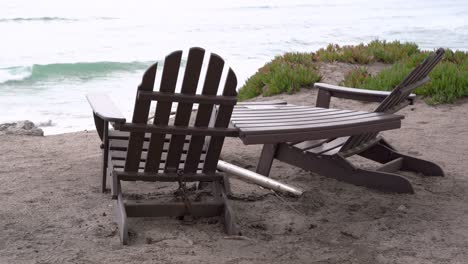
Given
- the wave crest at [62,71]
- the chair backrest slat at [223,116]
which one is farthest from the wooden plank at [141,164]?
the wave crest at [62,71]

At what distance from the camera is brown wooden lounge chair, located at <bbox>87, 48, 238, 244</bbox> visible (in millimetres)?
3889

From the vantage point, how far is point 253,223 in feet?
14.5

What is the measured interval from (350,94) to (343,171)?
90 centimetres

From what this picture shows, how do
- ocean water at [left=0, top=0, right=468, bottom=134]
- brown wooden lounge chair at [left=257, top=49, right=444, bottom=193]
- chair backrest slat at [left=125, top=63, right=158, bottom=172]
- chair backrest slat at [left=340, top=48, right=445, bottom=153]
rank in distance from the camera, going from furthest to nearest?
ocean water at [left=0, top=0, right=468, bottom=134]
brown wooden lounge chair at [left=257, top=49, right=444, bottom=193]
chair backrest slat at [left=340, top=48, right=445, bottom=153]
chair backrest slat at [left=125, top=63, right=158, bottom=172]

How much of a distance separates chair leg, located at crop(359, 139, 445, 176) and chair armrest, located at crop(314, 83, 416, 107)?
0.44 metres

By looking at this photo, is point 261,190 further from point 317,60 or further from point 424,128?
point 317,60

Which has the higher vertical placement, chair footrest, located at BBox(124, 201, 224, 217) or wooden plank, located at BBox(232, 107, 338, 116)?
wooden plank, located at BBox(232, 107, 338, 116)

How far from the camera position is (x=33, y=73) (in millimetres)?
18719

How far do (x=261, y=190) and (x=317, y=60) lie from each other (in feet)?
20.8

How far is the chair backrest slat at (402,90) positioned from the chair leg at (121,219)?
192 cm

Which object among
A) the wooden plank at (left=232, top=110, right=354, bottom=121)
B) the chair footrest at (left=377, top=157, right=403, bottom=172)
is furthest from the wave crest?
the wooden plank at (left=232, top=110, right=354, bottom=121)

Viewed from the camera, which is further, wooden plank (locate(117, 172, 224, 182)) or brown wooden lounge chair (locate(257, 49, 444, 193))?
brown wooden lounge chair (locate(257, 49, 444, 193))

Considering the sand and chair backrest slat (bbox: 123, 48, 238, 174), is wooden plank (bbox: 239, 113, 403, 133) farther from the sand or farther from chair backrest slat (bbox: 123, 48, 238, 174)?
the sand

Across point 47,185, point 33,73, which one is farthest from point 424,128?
point 33,73
